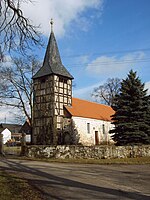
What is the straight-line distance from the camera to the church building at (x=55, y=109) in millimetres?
35469

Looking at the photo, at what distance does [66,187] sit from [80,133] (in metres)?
30.0

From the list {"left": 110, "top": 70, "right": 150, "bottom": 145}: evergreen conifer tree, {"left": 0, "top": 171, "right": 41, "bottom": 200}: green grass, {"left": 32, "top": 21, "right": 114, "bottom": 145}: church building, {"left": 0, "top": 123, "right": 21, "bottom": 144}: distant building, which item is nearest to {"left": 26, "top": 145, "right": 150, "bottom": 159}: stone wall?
{"left": 110, "top": 70, "right": 150, "bottom": 145}: evergreen conifer tree

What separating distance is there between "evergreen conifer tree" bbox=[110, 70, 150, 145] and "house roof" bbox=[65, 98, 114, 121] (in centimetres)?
1347

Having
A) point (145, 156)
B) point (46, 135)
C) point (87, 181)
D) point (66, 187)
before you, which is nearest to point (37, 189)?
point (66, 187)

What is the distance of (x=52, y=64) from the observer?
37.8 meters

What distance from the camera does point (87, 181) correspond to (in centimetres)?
983

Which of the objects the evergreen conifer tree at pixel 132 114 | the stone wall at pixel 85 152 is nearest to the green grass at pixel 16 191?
the stone wall at pixel 85 152

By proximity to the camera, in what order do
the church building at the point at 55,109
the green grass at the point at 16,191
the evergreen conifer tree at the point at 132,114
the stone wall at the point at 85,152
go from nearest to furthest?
the green grass at the point at 16,191
the stone wall at the point at 85,152
the evergreen conifer tree at the point at 132,114
the church building at the point at 55,109

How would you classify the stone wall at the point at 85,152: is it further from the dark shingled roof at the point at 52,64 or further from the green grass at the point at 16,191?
the dark shingled roof at the point at 52,64

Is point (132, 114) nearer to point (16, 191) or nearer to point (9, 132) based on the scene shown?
point (16, 191)

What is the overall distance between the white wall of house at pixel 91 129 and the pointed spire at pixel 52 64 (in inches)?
256

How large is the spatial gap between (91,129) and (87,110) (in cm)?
340

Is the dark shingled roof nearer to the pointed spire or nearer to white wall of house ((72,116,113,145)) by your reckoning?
the pointed spire

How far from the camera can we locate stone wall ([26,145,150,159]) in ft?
66.4
